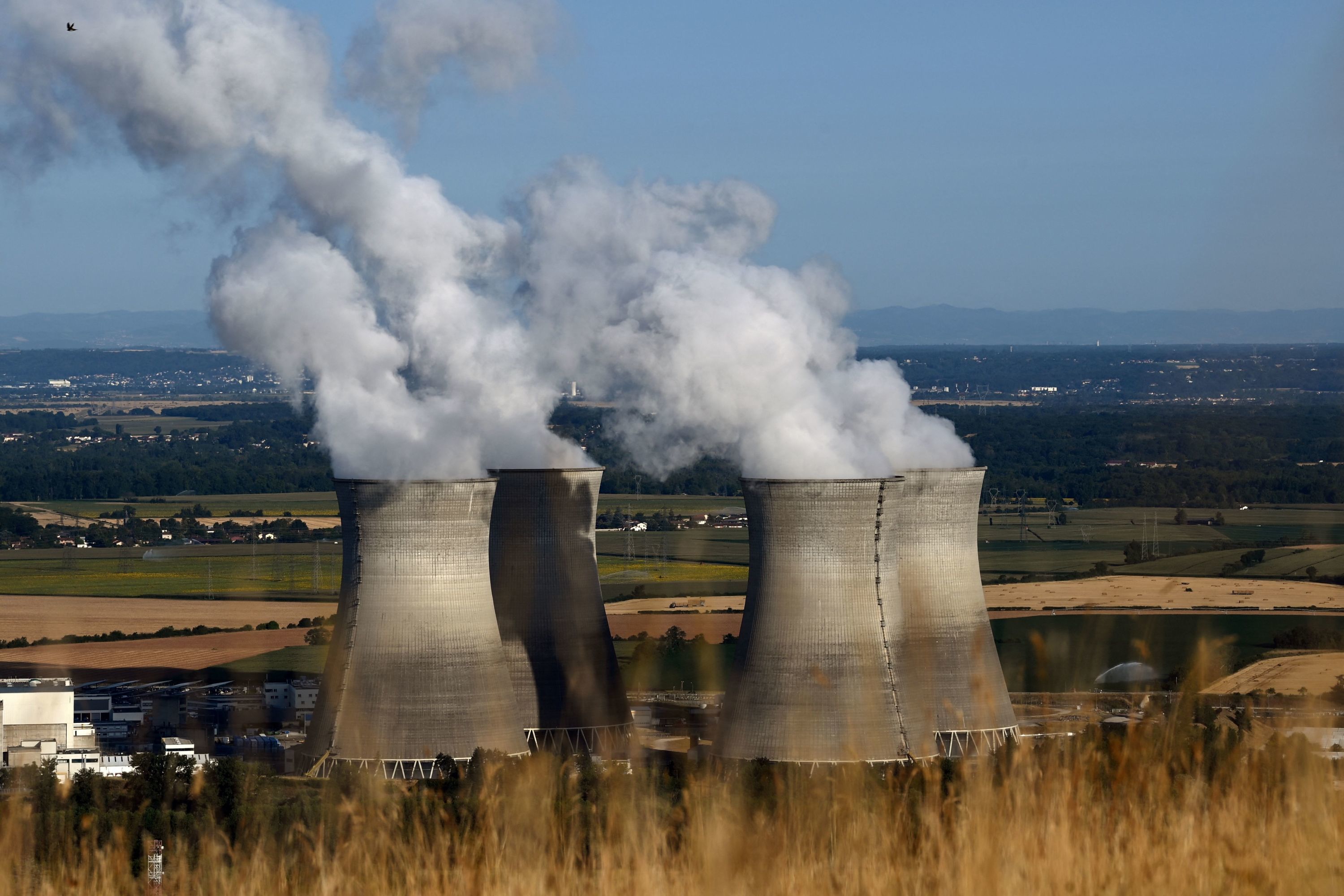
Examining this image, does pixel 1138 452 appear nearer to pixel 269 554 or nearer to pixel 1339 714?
pixel 269 554

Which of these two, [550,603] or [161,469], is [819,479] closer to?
[550,603]

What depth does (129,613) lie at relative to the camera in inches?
2063

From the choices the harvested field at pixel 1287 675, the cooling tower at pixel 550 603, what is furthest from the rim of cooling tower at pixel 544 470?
the harvested field at pixel 1287 675

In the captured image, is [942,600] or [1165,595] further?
[1165,595]

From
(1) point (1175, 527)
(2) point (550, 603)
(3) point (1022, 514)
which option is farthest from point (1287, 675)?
(3) point (1022, 514)

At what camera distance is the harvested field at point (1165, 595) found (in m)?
46.5

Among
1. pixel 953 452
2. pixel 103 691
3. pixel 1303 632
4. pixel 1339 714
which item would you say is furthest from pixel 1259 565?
pixel 1339 714

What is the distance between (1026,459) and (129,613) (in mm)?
54681

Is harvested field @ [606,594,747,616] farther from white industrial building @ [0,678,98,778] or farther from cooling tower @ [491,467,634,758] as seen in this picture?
cooling tower @ [491,467,634,758]

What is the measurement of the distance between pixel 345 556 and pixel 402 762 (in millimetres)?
2746

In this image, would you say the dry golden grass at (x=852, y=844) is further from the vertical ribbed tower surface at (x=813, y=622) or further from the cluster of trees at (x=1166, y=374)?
the cluster of trees at (x=1166, y=374)

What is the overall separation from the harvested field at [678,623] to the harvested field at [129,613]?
9631mm

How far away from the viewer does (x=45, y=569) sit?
64.3 m

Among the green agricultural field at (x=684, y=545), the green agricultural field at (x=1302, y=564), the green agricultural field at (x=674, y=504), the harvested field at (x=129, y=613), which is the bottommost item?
the harvested field at (x=129, y=613)
